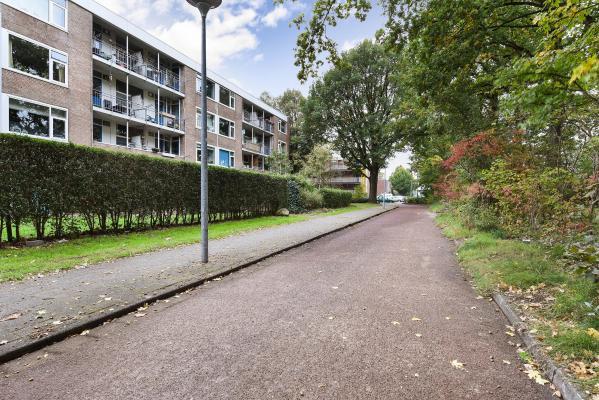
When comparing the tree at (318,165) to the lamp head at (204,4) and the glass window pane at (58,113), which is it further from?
the lamp head at (204,4)

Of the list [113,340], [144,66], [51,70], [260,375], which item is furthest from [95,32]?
[260,375]

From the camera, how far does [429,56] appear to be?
9.43 meters

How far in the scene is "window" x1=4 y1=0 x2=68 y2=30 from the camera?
1689 centimetres

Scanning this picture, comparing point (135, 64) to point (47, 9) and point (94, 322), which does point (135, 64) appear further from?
point (94, 322)

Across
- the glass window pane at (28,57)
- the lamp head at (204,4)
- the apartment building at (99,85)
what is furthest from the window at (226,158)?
the lamp head at (204,4)

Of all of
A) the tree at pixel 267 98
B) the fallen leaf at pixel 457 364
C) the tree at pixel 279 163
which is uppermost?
the tree at pixel 267 98

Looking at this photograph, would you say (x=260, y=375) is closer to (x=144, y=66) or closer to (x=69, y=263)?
(x=69, y=263)

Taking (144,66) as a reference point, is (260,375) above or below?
below

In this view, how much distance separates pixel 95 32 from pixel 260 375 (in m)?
26.2

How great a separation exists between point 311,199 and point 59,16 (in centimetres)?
1882

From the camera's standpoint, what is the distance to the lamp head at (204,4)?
22.3ft

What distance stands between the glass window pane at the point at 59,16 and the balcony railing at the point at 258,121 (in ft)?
70.6

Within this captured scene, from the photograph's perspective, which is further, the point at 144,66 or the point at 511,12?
the point at 144,66

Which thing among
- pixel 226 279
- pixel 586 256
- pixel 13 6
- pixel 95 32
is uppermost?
pixel 95 32
